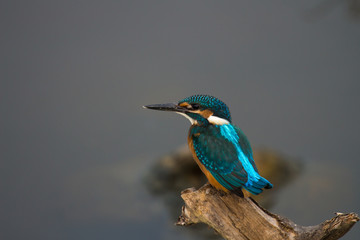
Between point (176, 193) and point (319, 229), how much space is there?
6.36 ft

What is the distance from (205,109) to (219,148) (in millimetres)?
174

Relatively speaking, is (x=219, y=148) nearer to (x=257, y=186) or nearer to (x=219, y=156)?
(x=219, y=156)

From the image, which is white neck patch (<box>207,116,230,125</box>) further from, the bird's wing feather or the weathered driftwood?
the weathered driftwood

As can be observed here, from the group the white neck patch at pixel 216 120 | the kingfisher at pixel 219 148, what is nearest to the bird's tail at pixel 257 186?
the kingfisher at pixel 219 148

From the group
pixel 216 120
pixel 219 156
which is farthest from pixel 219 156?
pixel 216 120

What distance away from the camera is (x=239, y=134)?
1780mm

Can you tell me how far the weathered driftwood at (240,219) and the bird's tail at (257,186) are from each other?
7 cm

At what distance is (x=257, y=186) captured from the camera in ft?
5.16

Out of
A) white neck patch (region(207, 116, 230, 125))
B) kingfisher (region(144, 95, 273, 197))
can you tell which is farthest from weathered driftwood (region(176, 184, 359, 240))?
white neck patch (region(207, 116, 230, 125))

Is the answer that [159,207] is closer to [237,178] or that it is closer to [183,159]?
[183,159]

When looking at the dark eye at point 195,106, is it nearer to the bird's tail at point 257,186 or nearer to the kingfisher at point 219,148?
the kingfisher at point 219,148

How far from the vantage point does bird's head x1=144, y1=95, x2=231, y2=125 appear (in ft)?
5.76

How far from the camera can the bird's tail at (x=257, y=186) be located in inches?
61.4

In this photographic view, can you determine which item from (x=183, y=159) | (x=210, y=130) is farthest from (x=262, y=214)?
(x=183, y=159)
